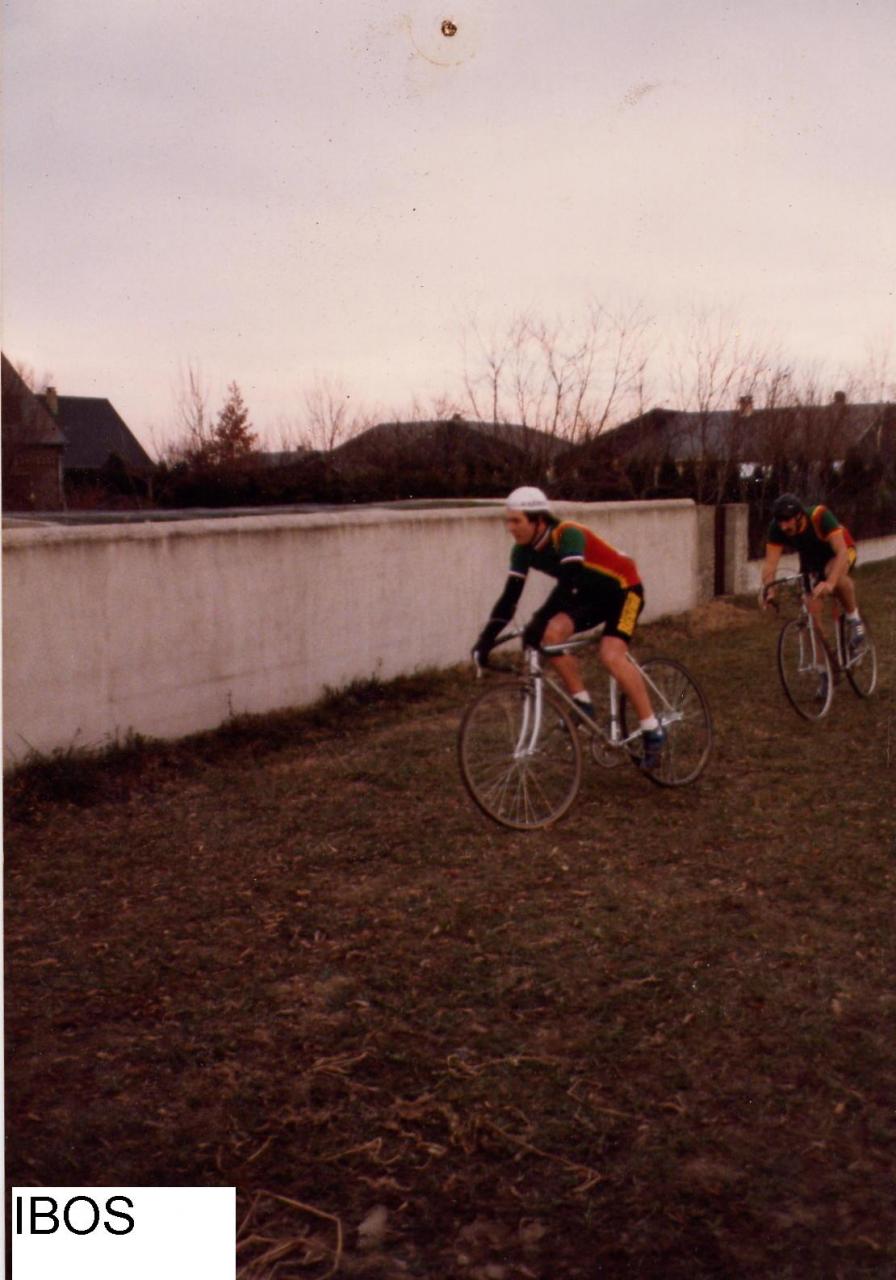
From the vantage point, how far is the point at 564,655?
6.90m

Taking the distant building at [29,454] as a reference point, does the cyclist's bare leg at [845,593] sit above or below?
below

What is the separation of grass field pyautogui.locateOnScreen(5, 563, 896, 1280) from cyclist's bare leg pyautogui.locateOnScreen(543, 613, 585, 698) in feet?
2.35

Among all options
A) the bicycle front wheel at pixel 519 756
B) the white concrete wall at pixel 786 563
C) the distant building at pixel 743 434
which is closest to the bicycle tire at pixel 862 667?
the bicycle front wheel at pixel 519 756

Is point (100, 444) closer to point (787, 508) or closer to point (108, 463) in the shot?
point (108, 463)

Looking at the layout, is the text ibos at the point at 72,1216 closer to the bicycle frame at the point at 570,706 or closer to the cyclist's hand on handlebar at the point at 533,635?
the bicycle frame at the point at 570,706

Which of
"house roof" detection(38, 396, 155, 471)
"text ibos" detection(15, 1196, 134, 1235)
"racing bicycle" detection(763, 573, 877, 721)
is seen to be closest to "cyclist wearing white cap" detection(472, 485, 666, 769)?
"racing bicycle" detection(763, 573, 877, 721)

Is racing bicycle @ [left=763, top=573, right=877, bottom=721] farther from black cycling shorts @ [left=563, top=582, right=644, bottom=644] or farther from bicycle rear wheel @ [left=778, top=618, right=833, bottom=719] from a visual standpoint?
black cycling shorts @ [left=563, top=582, right=644, bottom=644]

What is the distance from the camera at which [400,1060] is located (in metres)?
4.06

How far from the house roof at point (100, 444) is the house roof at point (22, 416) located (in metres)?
0.61

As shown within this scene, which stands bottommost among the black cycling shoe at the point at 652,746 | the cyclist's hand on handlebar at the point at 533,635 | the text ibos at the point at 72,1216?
the text ibos at the point at 72,1216

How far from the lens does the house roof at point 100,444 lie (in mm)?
18062

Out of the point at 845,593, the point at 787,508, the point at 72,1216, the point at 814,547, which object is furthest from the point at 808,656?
the point at 72,1216

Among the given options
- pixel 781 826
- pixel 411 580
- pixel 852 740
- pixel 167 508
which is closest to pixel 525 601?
pixel 411 580

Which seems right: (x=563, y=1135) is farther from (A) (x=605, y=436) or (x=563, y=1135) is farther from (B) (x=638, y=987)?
(A) (x=605, y=436)
